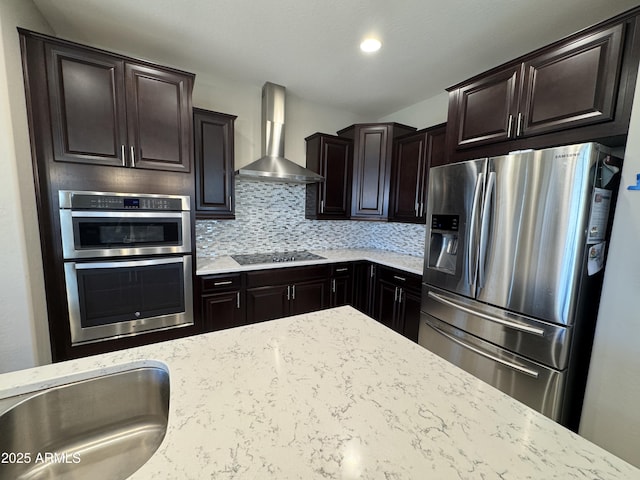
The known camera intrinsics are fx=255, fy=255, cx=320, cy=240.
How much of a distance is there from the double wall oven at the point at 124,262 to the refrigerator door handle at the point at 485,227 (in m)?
2.13

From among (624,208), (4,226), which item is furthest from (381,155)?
(4,226)

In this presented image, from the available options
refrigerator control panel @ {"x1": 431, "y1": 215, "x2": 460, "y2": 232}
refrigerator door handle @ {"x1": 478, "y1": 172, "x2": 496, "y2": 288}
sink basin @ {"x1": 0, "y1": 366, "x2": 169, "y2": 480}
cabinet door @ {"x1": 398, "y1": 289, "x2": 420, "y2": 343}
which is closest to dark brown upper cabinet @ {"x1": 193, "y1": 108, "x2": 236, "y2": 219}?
sink basin @ {"x1": 0, "y1": 366, "x2": 169, "y2": 480}

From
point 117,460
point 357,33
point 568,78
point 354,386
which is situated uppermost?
point 357,33

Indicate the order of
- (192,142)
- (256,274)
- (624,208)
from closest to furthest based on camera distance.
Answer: (624,208)
(192,142)
(256,274)

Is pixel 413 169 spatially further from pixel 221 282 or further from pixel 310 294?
pixel 221 282

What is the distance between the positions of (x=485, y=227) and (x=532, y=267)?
335 millimetres

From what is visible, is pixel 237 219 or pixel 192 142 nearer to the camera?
pixel 192 142

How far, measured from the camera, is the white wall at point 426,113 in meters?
2.76

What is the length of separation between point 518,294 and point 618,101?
111 cm

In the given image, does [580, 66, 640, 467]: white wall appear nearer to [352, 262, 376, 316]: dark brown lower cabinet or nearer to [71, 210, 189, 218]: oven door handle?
[352, 262, 376, 316]: dark brown lower cabinet

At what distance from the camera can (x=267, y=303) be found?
8.24 ft

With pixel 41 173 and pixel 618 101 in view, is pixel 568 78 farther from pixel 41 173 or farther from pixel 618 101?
pixel 41 173

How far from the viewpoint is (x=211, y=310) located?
2234mm

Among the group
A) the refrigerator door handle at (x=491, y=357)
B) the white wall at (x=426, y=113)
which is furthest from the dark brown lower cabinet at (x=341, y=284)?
the white wall at (x=426, y=113)
